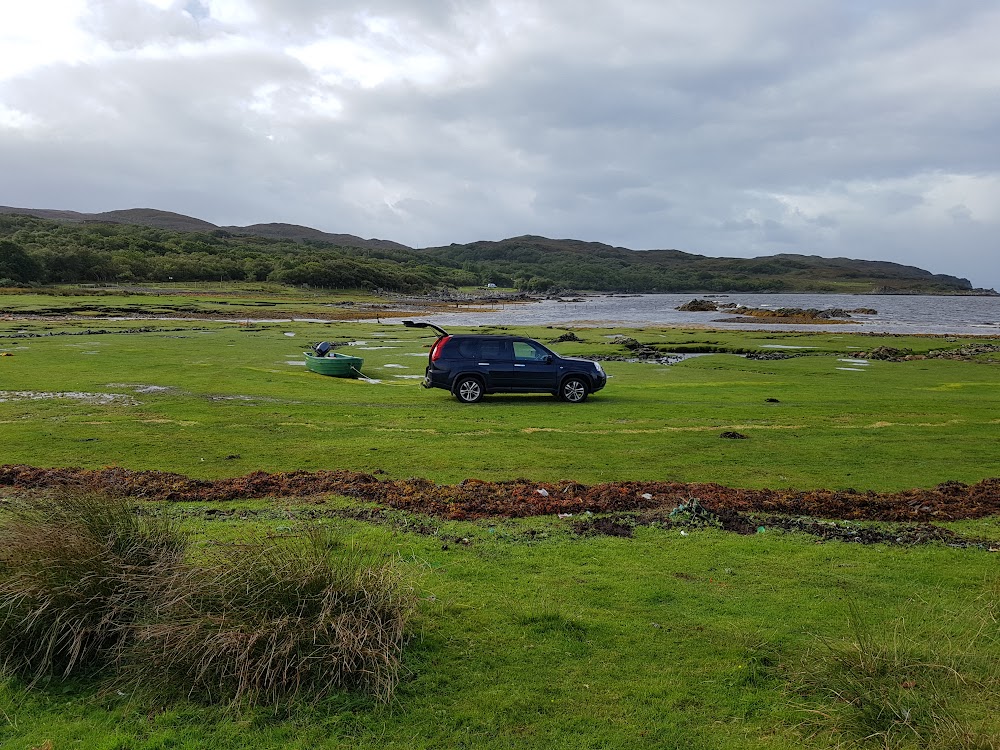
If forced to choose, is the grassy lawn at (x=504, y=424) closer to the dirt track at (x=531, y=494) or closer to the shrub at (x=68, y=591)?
the dirt track at (x=531, y=494)

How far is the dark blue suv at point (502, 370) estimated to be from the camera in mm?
21391

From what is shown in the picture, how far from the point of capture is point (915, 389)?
2530 centimetres

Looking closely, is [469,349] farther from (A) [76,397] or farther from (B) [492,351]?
(A) [76,397]

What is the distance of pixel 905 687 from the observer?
4.54m

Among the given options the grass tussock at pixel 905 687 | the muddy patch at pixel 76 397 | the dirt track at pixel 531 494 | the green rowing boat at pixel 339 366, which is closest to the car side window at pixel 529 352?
the green rowing boat at pixel 339 366

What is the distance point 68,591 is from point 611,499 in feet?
23.7

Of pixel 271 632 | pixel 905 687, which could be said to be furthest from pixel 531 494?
pixel 905 687

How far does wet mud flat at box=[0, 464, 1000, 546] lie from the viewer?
9.31 m

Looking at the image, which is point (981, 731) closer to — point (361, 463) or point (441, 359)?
point (361, 463)

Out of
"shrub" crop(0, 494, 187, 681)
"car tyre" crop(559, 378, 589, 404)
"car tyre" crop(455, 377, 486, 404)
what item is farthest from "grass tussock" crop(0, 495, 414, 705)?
"car tyre" crop(559, 378, 589, 404)

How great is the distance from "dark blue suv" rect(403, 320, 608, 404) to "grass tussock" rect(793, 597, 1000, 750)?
1627 centimetres

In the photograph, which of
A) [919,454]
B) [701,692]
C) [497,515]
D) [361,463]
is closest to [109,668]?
[701,692]

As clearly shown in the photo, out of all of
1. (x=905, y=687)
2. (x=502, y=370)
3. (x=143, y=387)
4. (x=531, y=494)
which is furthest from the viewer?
(x=143, y=387)

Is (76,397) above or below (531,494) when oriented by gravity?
below
